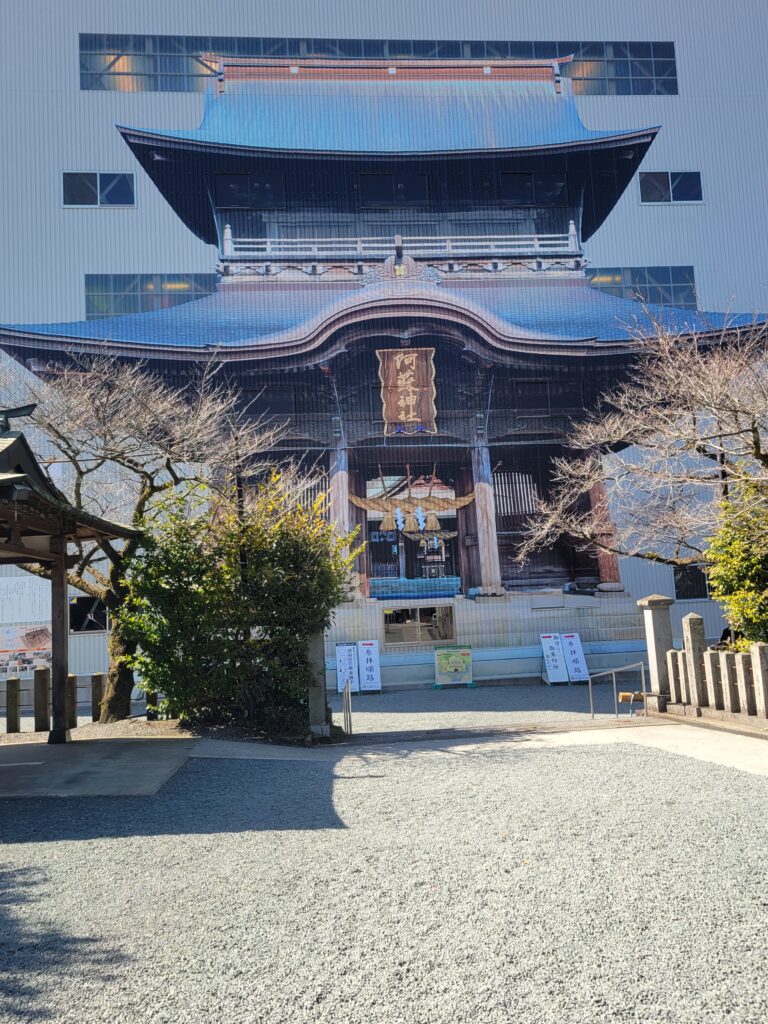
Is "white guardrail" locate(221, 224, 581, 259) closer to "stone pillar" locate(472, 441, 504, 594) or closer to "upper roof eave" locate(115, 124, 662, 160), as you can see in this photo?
"upper roof eave" locate(115, 124, 662, 160)

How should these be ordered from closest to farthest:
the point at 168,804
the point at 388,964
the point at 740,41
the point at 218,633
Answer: the point at 388,964 < the point at 168,804 < the point at 218,633 < the point at 740,41

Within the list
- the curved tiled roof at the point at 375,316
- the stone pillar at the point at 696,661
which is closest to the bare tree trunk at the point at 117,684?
the stone pillar at the point at 696,661

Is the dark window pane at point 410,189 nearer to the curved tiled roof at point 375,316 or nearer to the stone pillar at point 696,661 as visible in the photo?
the curved tiled roof at point 375,316

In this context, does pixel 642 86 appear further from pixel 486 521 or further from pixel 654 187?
pixel 486 521

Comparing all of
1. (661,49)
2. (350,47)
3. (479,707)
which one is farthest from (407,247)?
(479,707)

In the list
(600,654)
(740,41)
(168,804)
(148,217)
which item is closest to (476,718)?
(600,654)

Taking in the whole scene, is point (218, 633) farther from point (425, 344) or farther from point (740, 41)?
point (740, 41)

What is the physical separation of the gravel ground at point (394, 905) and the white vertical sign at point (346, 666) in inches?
430

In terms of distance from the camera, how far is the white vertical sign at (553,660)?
17.4 meters

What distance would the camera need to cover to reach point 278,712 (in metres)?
9.29

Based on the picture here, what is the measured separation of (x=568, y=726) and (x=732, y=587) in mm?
2706

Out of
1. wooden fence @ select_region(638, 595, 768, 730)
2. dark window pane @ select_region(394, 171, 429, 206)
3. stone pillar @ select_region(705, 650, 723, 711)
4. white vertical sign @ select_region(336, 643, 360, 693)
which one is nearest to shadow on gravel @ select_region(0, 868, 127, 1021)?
wooden fence @ select_region(638, 595, 768, 730)

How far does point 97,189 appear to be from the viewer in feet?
71.9

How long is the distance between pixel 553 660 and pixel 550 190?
45.7 feet
